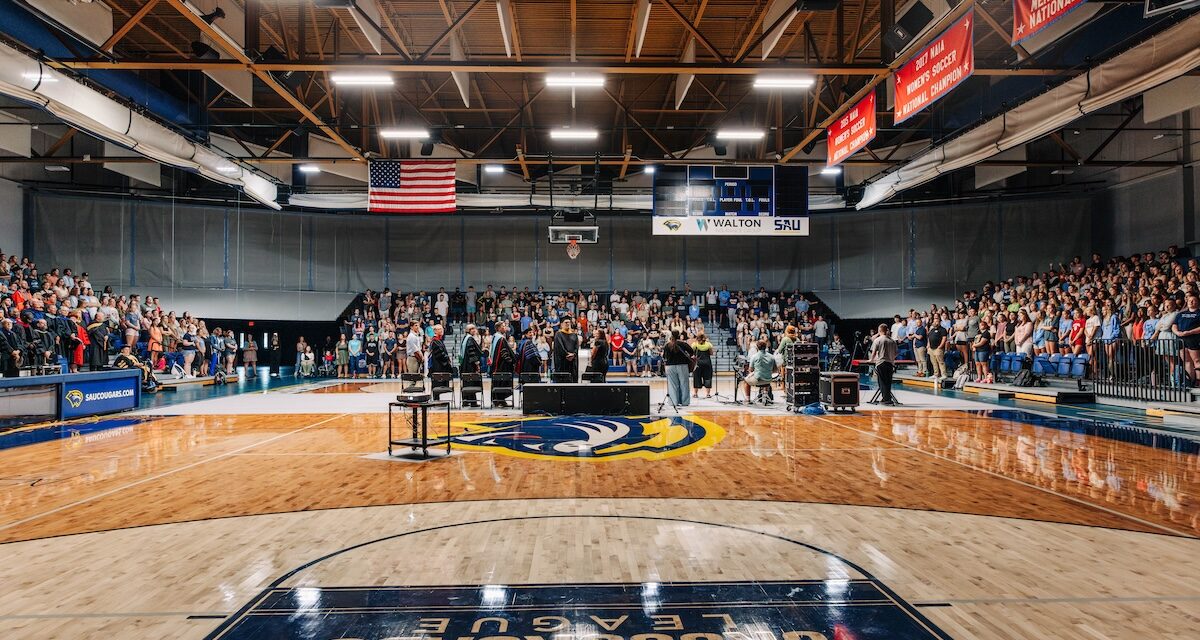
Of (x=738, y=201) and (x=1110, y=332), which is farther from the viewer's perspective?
(x=738, y=201)

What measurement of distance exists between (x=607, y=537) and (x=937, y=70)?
899 centimetres

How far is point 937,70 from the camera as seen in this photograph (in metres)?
9.73

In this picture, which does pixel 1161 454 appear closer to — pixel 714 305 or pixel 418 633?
pixel 418 633

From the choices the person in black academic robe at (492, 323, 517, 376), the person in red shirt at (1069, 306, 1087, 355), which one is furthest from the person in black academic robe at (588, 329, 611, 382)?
the person in red shirt at (1069, 306, 1087, 355)

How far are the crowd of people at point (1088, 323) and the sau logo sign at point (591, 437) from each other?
364 inches

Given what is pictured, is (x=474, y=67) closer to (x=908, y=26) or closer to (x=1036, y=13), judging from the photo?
(x=908, y=26)

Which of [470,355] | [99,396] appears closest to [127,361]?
[99,396]

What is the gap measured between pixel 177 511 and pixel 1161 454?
11.4 m

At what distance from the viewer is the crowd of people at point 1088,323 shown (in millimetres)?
12281

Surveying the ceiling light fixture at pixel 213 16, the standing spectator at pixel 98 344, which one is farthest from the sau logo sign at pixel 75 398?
the ceiling light fixture at pixel 213 16

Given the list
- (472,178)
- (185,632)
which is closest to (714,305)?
(472,178)

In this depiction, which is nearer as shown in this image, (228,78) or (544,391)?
(544,391)

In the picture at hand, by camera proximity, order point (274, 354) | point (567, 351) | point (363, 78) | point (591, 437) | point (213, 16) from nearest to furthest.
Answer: point (591, 437)
point (213, 16)
point (363, 78)
point (567, 351)
point (274, 354)

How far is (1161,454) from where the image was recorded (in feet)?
26.7
